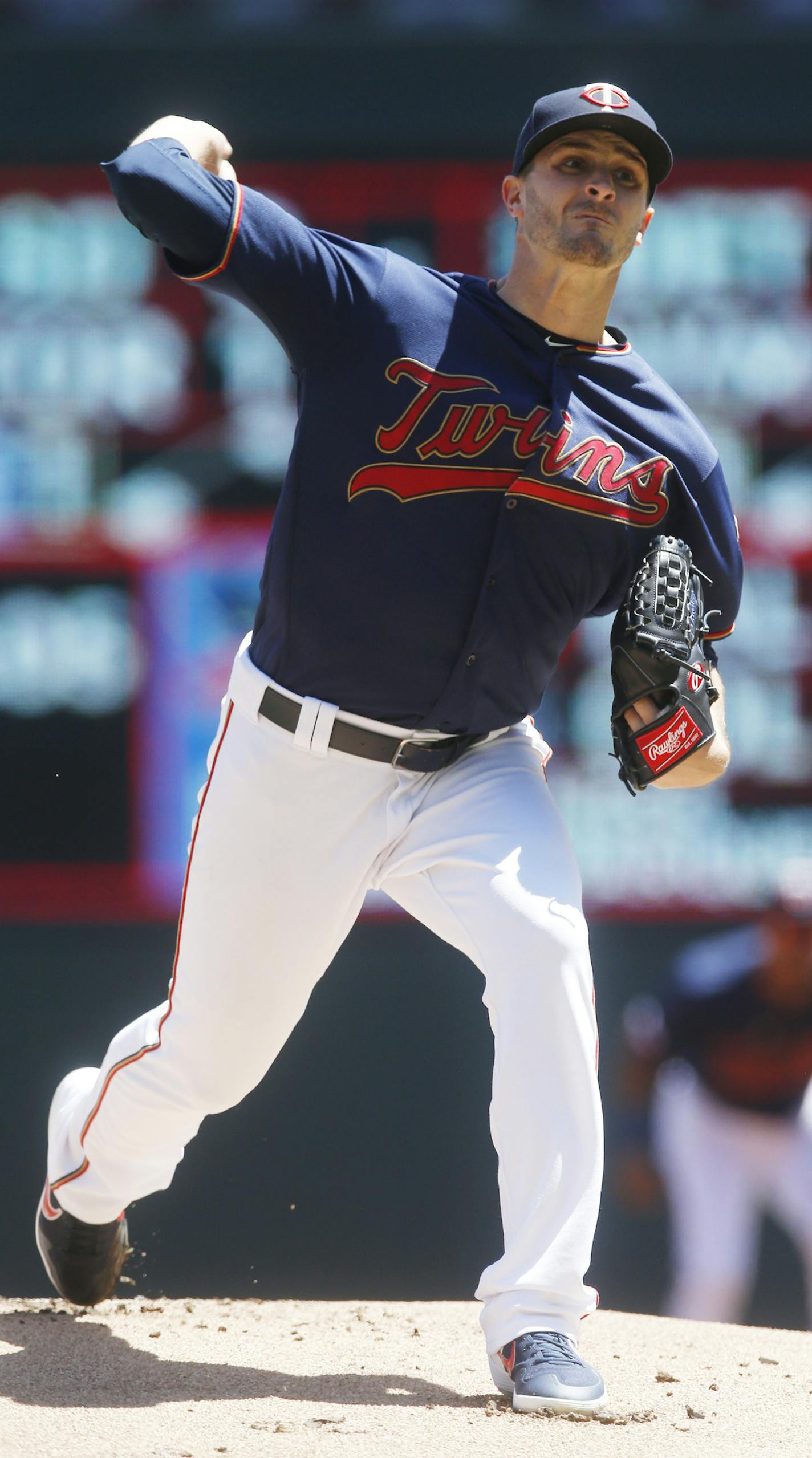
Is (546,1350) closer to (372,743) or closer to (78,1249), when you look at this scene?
(372,743)

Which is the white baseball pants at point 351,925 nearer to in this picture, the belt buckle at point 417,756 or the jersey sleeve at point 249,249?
the belt buckle at point 417,756

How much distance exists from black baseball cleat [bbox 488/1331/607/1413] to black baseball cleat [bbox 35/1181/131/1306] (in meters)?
0.78

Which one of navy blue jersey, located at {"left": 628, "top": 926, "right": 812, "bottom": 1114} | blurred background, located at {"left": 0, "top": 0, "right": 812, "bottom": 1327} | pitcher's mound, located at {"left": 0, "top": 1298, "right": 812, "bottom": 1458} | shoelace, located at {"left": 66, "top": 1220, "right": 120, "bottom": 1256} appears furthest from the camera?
navy blue jersey, located at {"left": 628, "top": 926, "right": 812, "bottom": 1114}

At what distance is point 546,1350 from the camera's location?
194 centimetres

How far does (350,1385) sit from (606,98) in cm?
170

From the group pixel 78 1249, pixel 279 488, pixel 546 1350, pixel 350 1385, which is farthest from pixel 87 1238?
pixel 279 488

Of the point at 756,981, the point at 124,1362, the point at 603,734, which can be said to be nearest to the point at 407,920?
the point at 603,734

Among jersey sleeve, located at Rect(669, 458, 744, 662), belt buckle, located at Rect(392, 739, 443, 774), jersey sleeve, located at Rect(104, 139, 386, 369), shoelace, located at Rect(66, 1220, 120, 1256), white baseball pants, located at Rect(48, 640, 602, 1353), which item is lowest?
shoelace, located at Rect(66, 1220, 120, 1256)

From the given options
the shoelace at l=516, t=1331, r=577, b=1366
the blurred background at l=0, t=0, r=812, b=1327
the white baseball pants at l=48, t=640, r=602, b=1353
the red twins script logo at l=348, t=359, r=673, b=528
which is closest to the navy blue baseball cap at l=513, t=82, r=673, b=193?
the red twins script logo at l=348, t=359, r=673, b=528

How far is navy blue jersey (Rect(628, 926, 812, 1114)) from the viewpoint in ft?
14.6

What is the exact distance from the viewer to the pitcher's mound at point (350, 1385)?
1.83m

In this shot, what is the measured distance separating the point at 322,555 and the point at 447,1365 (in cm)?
115

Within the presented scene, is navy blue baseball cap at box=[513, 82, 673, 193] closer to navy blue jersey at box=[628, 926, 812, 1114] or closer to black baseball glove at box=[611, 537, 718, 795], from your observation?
black baseball glove at box=[611, 537, 718, 795]

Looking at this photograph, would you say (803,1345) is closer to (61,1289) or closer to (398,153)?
(61,1289)
